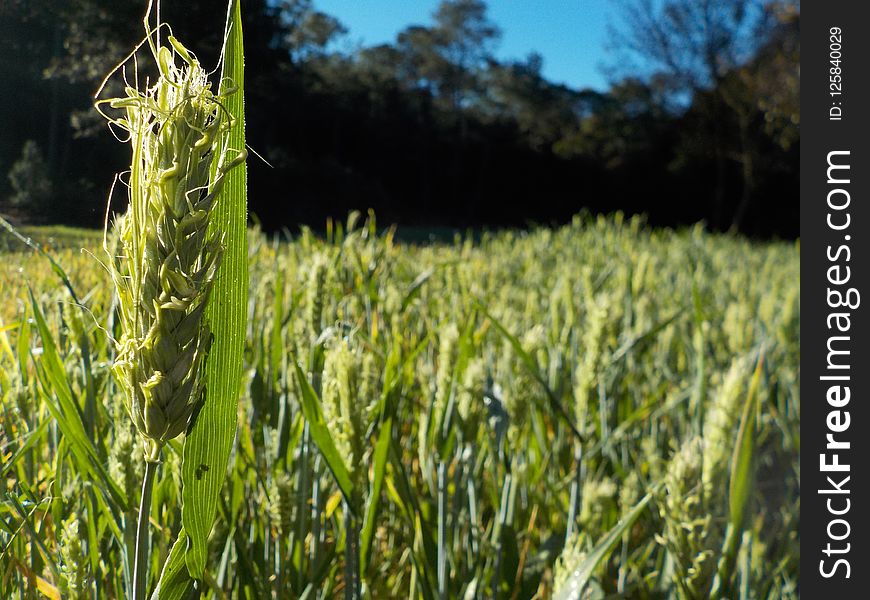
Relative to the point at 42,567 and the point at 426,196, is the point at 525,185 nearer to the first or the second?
the point at 426,196

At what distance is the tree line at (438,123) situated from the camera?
0.63 m

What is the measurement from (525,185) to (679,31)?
2.32 m

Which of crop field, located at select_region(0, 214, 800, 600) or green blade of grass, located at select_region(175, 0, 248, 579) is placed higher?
green blade of grass, located at select_region(175, 0, 248, 579)

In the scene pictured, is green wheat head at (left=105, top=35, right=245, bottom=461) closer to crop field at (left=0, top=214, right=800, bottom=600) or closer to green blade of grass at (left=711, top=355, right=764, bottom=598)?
crop field at (left=0, top=214, right=800, bottom=600)

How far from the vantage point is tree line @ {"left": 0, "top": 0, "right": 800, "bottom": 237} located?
0.63 metres

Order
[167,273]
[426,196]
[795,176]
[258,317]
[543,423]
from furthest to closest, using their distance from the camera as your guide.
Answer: [795,176], [426,196], [543,423], [258,317], [167,273]

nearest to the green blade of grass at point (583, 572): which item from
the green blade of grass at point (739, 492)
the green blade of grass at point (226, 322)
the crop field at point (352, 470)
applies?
the crop field at point (352, 470)

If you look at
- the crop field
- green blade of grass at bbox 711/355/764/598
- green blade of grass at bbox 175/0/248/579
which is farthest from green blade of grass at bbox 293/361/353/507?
green blade of grass at bbox 711/355/764/598

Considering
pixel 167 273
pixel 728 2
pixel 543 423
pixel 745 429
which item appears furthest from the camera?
pixel 728 2

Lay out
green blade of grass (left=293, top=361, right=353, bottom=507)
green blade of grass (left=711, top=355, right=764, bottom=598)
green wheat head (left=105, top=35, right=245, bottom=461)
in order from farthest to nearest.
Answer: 1. green blade of grass (left=711, top=355, right=764, bottom=598)
2. green blade of grass (left=293, top=361, right=353, bottom=507)
3. green wheat head (left=105, top=35, right=245, bottom=461)

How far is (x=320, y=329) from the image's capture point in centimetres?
83

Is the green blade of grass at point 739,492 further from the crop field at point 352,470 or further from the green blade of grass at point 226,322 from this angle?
the green blade of grass at point 226,322

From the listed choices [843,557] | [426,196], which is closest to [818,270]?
[843,557]

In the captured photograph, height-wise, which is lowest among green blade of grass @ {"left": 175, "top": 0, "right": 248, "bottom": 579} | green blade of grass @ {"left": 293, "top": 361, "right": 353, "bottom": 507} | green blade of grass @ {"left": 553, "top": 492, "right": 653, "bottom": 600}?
green blade of grass @ {"left": 553, "top": 492, "right": 653, "bottom": 600}
